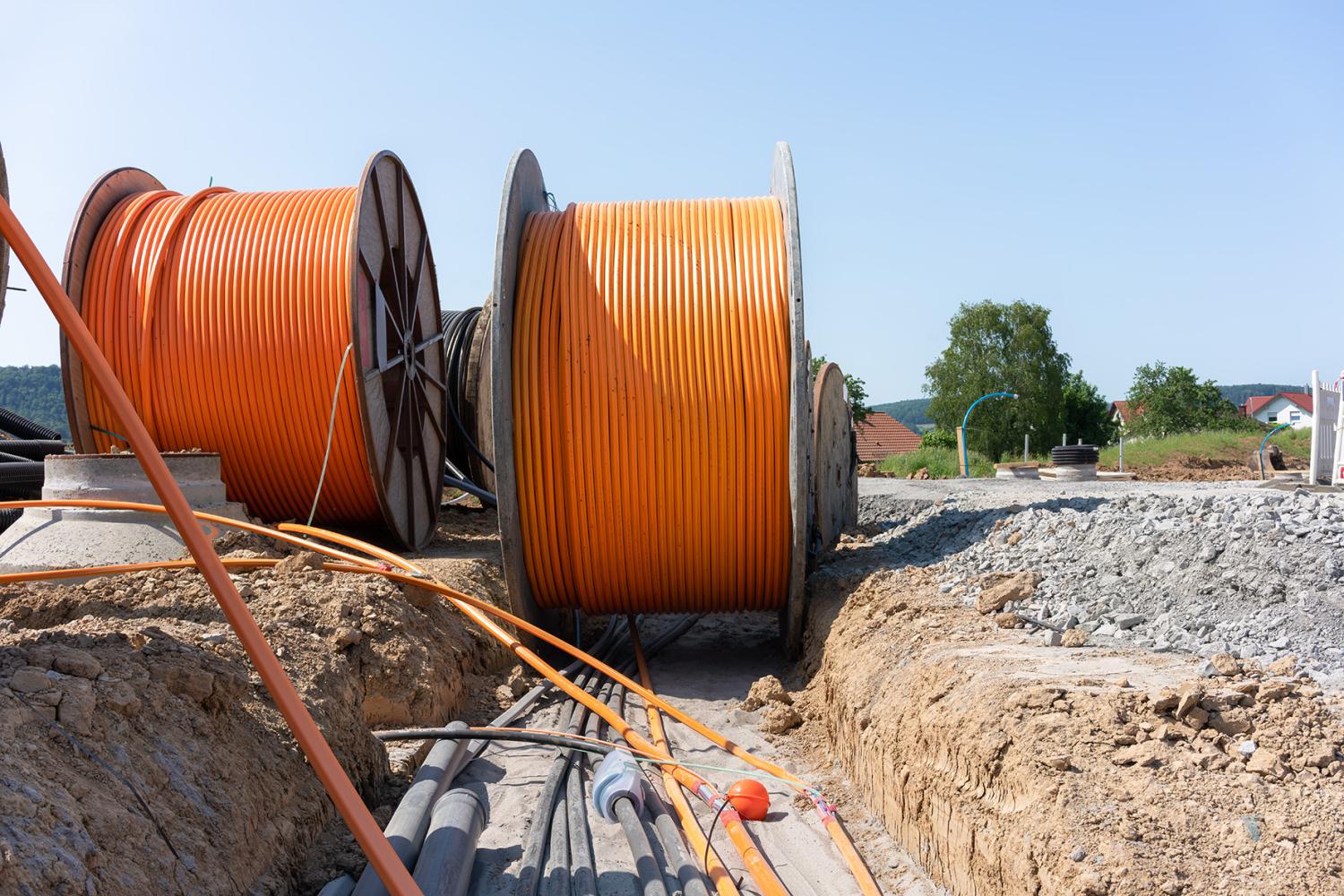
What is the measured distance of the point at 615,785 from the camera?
173 inches

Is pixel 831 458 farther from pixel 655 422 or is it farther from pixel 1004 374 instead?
pixel 1004 374

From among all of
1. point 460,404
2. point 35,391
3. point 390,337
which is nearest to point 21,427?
point 390,337

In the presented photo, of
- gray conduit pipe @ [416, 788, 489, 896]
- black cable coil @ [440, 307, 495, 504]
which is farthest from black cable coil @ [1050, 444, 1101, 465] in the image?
gray conduit pipe @ [416, 788, 489, 896]

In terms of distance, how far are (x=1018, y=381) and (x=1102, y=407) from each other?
897cm

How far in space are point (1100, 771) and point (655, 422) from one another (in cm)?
383

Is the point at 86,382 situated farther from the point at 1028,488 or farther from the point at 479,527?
the point at 1028,488

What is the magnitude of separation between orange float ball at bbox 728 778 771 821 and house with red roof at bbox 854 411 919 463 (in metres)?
45.5

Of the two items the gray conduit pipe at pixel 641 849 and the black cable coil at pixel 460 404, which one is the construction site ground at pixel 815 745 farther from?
the black cable coil at pixel 460 404

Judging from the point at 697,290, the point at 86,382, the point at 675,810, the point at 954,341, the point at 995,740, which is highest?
the point at 954,341

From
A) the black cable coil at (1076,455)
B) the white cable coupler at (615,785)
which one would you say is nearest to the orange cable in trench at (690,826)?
the white cable coupler at (615,785)

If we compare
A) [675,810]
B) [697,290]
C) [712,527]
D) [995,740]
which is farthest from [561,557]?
[995,740]

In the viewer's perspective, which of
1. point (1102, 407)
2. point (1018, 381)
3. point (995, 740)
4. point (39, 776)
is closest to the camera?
point (39, 776)

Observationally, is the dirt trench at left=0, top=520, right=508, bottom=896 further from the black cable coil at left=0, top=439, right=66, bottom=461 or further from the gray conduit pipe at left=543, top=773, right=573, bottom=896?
the black cable coil at left=0, top=439, right=66, bottom=461

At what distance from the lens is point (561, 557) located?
7.00m
